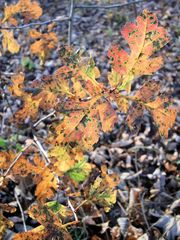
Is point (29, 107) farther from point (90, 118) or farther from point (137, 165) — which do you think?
point (137, 165)

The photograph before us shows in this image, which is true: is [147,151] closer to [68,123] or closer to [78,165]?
[78,165]

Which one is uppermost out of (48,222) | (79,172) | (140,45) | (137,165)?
(140,45)

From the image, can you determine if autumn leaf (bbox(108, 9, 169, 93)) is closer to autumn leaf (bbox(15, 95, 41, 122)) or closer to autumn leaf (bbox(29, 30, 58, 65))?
autumn leaf (bbox(15, 95, 41, 122))

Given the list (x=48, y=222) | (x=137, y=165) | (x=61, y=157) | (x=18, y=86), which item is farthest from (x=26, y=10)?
(x=137, y=165)

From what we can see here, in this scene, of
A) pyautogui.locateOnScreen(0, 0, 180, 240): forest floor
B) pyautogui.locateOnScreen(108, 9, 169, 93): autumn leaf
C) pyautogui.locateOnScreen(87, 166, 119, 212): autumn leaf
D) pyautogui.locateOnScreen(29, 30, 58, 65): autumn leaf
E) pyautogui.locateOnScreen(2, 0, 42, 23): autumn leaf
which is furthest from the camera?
pyautogui.locateOnScreen(29, 30, 58, 65): autumn leaf

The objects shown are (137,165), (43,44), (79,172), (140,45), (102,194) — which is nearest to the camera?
(140,45)

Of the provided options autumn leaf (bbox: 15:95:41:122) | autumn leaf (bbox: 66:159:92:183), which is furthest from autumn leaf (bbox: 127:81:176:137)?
autumn leaf (bbox: 66:159:92:183)

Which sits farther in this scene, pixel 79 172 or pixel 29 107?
pixel 79 172

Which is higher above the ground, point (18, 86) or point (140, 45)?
point (140, 45)
